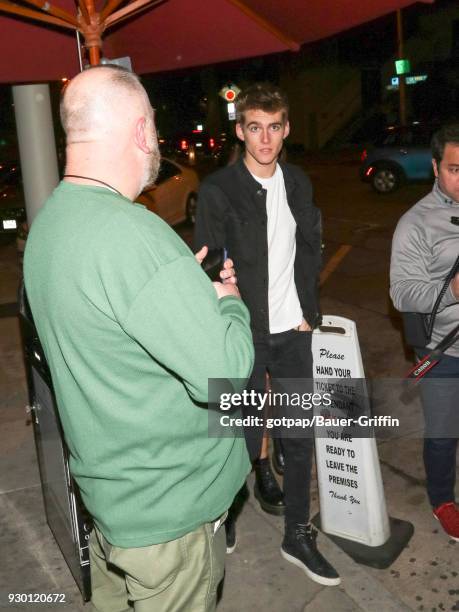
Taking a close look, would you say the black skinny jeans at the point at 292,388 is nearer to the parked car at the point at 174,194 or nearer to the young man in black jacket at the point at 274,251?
the young man in black jacket at the point at 274,251

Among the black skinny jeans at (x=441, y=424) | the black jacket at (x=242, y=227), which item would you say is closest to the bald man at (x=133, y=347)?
the black jacket at (x=242, y=227)

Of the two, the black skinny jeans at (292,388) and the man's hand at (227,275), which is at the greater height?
the man's hand at (227,275)

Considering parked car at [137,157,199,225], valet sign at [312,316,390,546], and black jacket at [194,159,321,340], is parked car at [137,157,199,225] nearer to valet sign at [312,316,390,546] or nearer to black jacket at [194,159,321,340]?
black jacket at [194,159,321,340]

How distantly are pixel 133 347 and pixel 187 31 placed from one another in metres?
2.94

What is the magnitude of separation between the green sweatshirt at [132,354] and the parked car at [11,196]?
33.0ft

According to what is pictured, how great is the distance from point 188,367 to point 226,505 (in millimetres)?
597

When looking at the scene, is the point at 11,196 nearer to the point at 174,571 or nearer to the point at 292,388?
the point at 292,388

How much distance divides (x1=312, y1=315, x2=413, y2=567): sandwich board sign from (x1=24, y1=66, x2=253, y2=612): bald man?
142 centimetres

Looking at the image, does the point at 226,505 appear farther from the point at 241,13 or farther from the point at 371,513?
the point at 241,13

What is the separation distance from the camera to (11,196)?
1273cm

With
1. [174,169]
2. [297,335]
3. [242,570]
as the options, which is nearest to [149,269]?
[297,335]

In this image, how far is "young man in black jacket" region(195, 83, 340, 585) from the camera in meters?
3.37

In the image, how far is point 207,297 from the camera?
1.78m

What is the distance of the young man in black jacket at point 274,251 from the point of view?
133 inches
